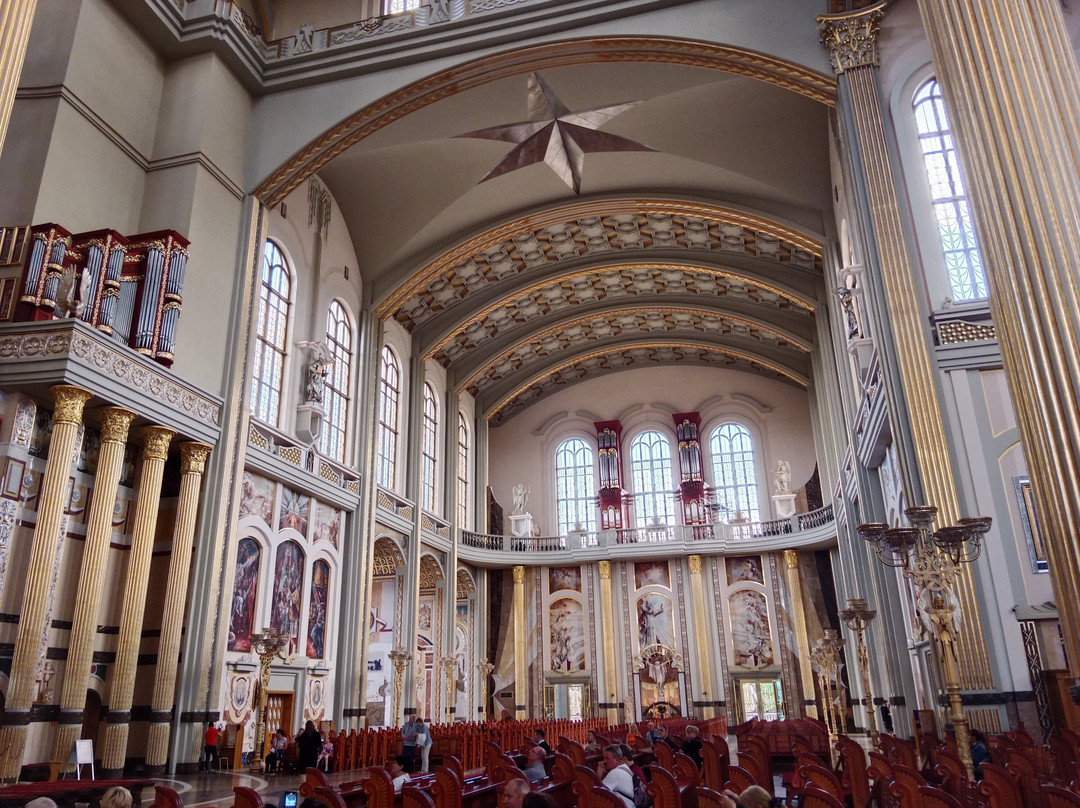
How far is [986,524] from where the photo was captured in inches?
292

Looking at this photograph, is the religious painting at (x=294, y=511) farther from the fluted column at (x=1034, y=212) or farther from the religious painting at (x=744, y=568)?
the religious painting at (x=744, y=568)

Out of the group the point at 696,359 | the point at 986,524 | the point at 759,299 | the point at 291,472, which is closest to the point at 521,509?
the point at 696,359

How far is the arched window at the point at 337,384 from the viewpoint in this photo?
60.6 ft

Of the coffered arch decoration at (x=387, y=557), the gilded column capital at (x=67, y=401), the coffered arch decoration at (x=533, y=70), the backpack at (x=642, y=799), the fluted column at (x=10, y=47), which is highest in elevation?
the coffered arch decoration at (x=533, y=70)

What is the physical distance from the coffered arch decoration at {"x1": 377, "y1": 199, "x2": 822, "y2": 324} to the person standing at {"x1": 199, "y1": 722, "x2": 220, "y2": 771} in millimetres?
10959

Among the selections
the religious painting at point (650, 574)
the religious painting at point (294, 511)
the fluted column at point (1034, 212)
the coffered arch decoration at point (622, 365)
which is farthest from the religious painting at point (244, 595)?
the religious painting at point (650, 574)

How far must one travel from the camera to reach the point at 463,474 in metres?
27.5

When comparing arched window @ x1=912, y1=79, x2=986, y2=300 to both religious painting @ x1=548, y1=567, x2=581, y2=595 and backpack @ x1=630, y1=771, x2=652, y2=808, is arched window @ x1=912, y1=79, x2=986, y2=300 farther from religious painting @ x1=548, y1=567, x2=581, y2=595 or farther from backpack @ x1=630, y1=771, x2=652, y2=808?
religious painting @ x1=548, y1=567, x2=581, y2=595

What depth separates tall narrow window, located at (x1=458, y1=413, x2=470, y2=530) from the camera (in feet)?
88.9

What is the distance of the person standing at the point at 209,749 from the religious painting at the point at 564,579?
1607 cm

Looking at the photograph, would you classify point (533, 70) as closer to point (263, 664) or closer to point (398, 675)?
point (263, 664)

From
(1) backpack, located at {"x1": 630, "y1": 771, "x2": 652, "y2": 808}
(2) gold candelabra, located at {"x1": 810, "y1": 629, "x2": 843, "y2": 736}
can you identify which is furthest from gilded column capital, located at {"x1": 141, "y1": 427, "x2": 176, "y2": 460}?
(2) gold candelabra, located at {"x1": 810, "y1": 629, "x2": 843, "y2": 736}

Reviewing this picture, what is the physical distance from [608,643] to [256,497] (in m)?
14.5

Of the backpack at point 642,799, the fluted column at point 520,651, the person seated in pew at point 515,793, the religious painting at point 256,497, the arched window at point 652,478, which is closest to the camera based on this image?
the person seated in pew at point 515,793
